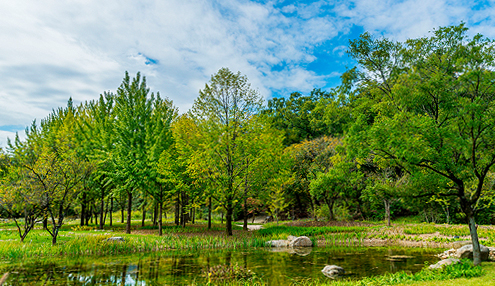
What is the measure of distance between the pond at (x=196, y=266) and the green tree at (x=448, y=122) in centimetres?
410

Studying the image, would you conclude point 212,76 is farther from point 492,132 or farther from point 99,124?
point 492,132

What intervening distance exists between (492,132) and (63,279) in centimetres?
1509

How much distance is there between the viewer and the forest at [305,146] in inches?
386

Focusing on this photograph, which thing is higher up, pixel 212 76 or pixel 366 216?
pixel 212 76

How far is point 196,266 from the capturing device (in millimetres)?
11266

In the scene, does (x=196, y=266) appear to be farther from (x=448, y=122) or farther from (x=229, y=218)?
(x=448, y=122)

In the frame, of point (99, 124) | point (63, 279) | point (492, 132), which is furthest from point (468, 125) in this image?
point (99, 124)

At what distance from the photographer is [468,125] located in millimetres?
9109

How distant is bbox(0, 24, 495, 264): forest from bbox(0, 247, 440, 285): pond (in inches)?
115

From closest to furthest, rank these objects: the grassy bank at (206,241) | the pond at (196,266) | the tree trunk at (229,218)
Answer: the pond at (196,266) < the grassy bank at (206,241) < the tree trunk at (229,218)

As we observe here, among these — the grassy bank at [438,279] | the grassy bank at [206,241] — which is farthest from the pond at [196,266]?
the grassy bank at [438,279]

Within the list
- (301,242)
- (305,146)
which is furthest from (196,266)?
(305,146)

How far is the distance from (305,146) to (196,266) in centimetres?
2741

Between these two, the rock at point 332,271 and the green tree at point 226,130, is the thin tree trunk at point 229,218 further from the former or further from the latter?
the rock at point 332,271
